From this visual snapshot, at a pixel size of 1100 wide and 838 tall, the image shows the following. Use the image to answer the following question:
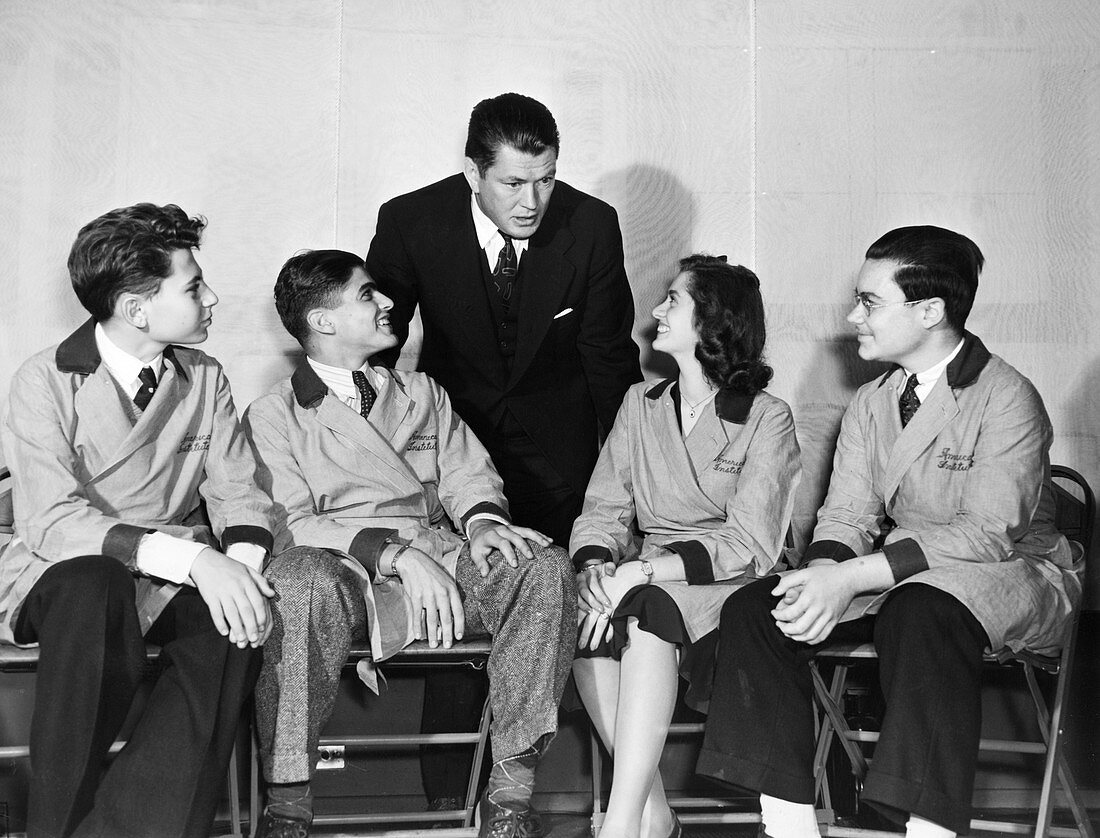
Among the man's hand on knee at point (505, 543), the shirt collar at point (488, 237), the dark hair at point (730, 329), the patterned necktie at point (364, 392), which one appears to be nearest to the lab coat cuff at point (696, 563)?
the man's hand on knee at point (505, 543)

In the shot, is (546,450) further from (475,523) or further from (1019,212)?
(1019,212)

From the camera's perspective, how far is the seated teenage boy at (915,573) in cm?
212

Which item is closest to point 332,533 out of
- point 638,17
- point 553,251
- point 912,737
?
point 553,251

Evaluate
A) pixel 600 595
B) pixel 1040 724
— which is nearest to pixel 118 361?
pixel 600 595

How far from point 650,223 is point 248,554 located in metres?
1.63

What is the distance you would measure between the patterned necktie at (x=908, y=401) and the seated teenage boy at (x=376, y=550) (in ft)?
3.04

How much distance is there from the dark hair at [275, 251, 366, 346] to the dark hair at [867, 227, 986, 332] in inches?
53.2

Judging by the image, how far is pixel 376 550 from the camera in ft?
7.98

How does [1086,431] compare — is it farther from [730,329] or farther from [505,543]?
[505,543]

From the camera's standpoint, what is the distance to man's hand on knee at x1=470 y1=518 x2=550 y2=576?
2.39 meters

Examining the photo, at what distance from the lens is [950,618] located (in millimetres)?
2209

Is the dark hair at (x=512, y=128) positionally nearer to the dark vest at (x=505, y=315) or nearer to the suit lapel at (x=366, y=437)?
the dark vest at (x=505, y=315)

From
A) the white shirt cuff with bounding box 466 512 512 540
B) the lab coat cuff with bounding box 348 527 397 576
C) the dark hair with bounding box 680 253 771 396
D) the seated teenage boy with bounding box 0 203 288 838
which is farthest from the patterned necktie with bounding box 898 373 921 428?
the seated teenage boy with bounding box 0 203 288 838

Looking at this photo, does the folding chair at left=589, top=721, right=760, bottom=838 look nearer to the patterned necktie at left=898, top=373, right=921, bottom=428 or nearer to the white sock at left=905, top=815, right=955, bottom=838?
the white sock at left=905, top=815, right=955, bottom=838
